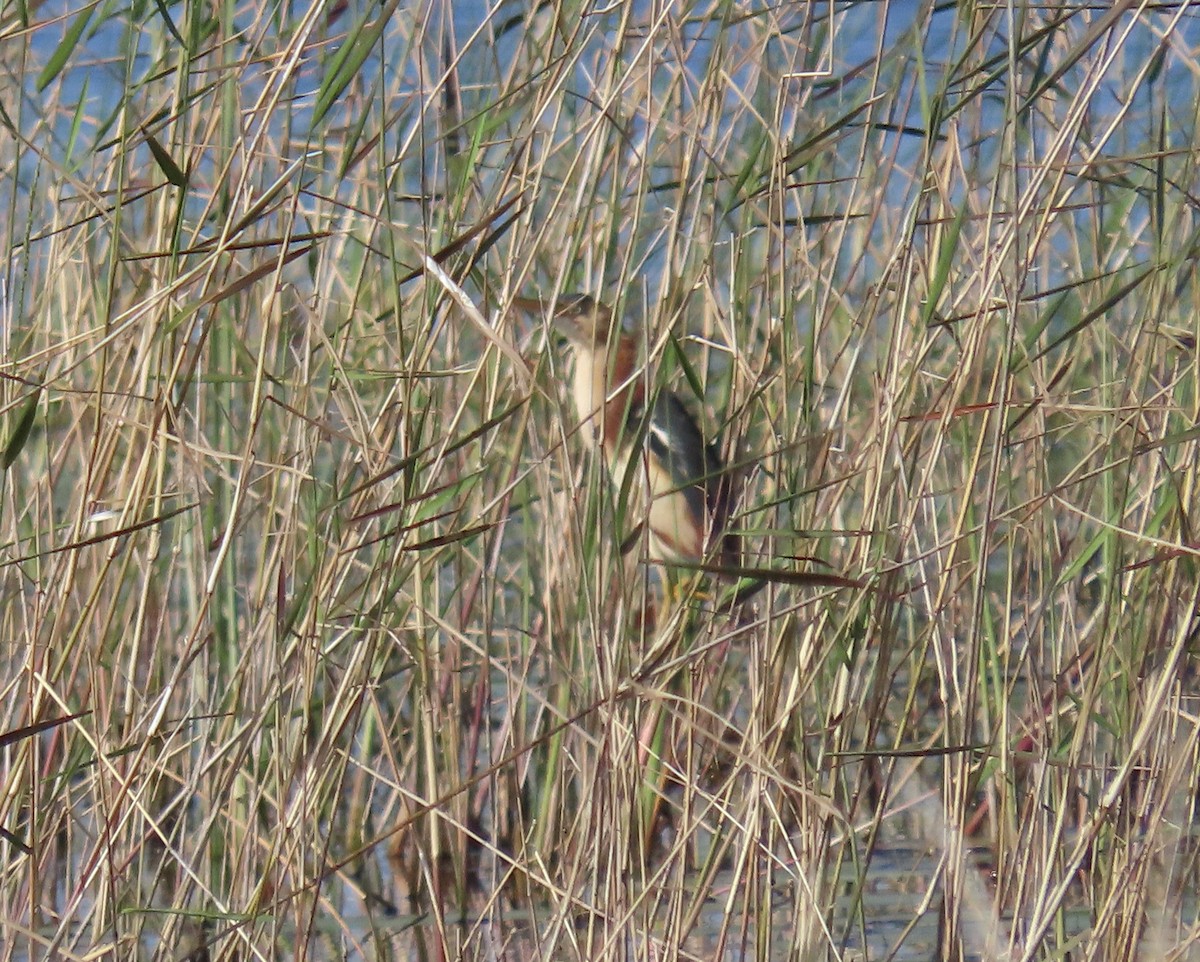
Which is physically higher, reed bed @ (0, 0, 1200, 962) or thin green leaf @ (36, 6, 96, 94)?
thin green leaf @ (36, 6, 96, 94)

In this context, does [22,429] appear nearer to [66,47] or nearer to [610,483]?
[66,47]

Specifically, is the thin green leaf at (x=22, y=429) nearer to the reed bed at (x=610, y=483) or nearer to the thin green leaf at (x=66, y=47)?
the reed bed at (x=610, y=483)

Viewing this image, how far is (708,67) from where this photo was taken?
1592 mm

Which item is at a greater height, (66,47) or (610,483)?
(66,47)

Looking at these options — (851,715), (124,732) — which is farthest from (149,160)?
(851,715)

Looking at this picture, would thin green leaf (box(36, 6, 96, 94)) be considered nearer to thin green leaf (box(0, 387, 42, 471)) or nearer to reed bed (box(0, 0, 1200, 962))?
reed bed (box(0, 0, 1200, 962))

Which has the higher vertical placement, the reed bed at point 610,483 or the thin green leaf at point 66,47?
the thin green leaf at point 66,47

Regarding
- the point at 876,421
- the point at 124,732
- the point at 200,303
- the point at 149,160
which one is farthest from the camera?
the point at 149,160

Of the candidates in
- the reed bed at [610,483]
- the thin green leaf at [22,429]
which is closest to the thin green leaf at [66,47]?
the reed bed at [610,483]

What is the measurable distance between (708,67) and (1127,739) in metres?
0.84

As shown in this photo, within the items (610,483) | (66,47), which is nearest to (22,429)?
(66,47)

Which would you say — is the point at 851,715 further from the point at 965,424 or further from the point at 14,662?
the point at 14,662

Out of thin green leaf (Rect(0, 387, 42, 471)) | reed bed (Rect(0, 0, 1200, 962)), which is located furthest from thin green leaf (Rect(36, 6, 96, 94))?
thin green leaf (Rect(0, 387, 42, 471))

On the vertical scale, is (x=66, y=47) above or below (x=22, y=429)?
above
